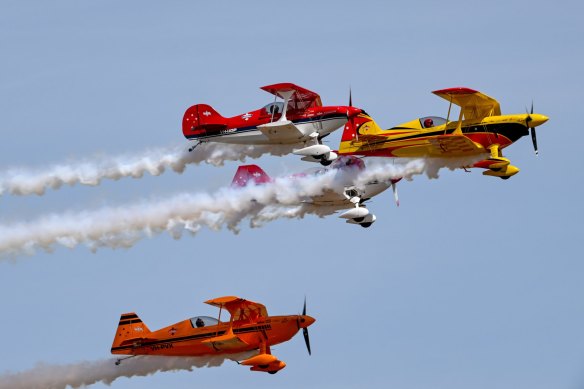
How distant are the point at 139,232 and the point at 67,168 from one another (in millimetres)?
3397

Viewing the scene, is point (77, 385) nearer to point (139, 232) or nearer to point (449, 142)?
point (139, 232)

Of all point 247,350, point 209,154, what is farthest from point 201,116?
point 247,350

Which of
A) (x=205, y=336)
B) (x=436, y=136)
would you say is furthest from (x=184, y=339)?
(x=436, y=136)

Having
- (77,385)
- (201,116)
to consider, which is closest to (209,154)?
(201,116)

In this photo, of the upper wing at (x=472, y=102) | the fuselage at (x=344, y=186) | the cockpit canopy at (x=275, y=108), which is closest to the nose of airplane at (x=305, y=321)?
the fuselage at (x=344, y=186)

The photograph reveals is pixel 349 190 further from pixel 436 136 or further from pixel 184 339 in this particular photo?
pixel 184 339

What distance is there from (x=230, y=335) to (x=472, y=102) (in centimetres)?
1052

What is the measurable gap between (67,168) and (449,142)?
1313cm

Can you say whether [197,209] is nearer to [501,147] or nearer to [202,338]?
[202,338]

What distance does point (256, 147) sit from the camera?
10000 centimetres

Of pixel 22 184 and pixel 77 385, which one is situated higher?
pixel 22 184

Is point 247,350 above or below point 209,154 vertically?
below

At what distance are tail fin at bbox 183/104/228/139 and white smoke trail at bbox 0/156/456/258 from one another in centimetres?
241

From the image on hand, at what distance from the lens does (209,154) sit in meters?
101
